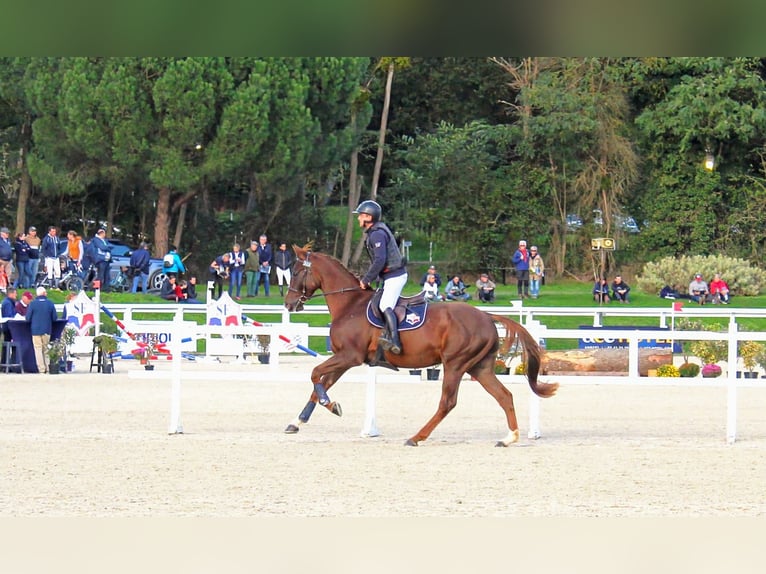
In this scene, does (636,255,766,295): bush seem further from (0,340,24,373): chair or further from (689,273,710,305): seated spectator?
(0,340,24,373): chair

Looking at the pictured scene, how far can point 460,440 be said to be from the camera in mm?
13023

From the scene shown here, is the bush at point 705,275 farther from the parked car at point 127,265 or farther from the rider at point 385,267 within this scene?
the rider at point 385,267

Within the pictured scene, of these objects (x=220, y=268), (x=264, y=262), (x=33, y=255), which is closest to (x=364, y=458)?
(x=220, y=268)

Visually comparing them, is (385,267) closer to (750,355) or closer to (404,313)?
(404,313)

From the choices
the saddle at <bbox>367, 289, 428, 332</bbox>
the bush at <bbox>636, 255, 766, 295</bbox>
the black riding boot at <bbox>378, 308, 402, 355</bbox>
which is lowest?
the black riding boot at <bbox>378, 308, 402, 355</bbox>

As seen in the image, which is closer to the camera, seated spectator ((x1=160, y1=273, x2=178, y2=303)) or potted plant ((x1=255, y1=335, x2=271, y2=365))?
potted plant ((x1=255, y1=335, x2=271, y2=365))

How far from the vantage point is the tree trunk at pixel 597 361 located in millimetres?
21016

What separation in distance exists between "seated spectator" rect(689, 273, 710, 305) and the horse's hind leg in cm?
2407

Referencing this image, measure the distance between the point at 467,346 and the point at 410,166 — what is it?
36866mm

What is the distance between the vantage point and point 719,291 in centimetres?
A: 3528

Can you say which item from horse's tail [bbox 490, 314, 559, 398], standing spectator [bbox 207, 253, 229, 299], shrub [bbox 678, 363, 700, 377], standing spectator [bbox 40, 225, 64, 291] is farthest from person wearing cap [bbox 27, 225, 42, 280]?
horse's tail [bbox 490, 314, 559, 398]

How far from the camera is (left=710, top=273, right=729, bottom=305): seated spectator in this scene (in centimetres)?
3519

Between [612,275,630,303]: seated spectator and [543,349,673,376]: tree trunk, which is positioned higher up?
[612,275,630,303]: seated spectator

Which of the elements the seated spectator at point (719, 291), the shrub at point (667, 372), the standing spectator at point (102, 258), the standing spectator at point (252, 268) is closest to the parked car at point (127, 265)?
the standing spectator at point (102, 258)
